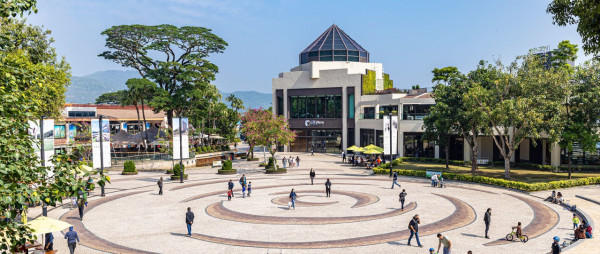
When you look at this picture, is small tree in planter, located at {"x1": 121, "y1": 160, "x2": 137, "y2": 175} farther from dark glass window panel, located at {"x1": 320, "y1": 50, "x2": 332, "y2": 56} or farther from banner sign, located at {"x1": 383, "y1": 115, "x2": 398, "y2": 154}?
dark glass window panel, located at {"x1": 320, "y1": 50, "x2": 332, "y2": 56}

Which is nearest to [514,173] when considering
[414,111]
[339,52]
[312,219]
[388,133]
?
[388,133]

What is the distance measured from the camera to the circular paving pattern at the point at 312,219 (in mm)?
20688

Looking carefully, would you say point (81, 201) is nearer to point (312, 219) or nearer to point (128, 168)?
point (312, 219)

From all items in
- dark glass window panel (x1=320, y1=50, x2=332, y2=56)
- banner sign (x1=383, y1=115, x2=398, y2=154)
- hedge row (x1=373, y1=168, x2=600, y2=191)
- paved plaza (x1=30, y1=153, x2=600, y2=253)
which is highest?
dark glass window panel (x1=320, y1=50, x2=332, y2=56)

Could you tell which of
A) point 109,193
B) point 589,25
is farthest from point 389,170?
point 589,25

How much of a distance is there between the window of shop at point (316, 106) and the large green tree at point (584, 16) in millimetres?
53039

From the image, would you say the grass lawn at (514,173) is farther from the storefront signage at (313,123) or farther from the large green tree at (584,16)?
the large green tree at (584,16)

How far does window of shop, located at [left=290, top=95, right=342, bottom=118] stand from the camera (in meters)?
71.6

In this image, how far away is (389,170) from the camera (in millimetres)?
45656

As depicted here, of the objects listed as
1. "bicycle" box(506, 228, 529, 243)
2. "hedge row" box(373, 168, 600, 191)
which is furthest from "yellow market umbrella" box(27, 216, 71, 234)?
"hedge row" box(373, 168, 600, 191)

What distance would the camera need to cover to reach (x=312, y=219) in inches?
998

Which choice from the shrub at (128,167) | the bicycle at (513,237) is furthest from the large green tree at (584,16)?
the shrub at (128,167)

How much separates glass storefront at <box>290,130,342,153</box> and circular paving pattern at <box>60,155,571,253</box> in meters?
34.2

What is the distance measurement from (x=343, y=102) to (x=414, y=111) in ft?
49.5
